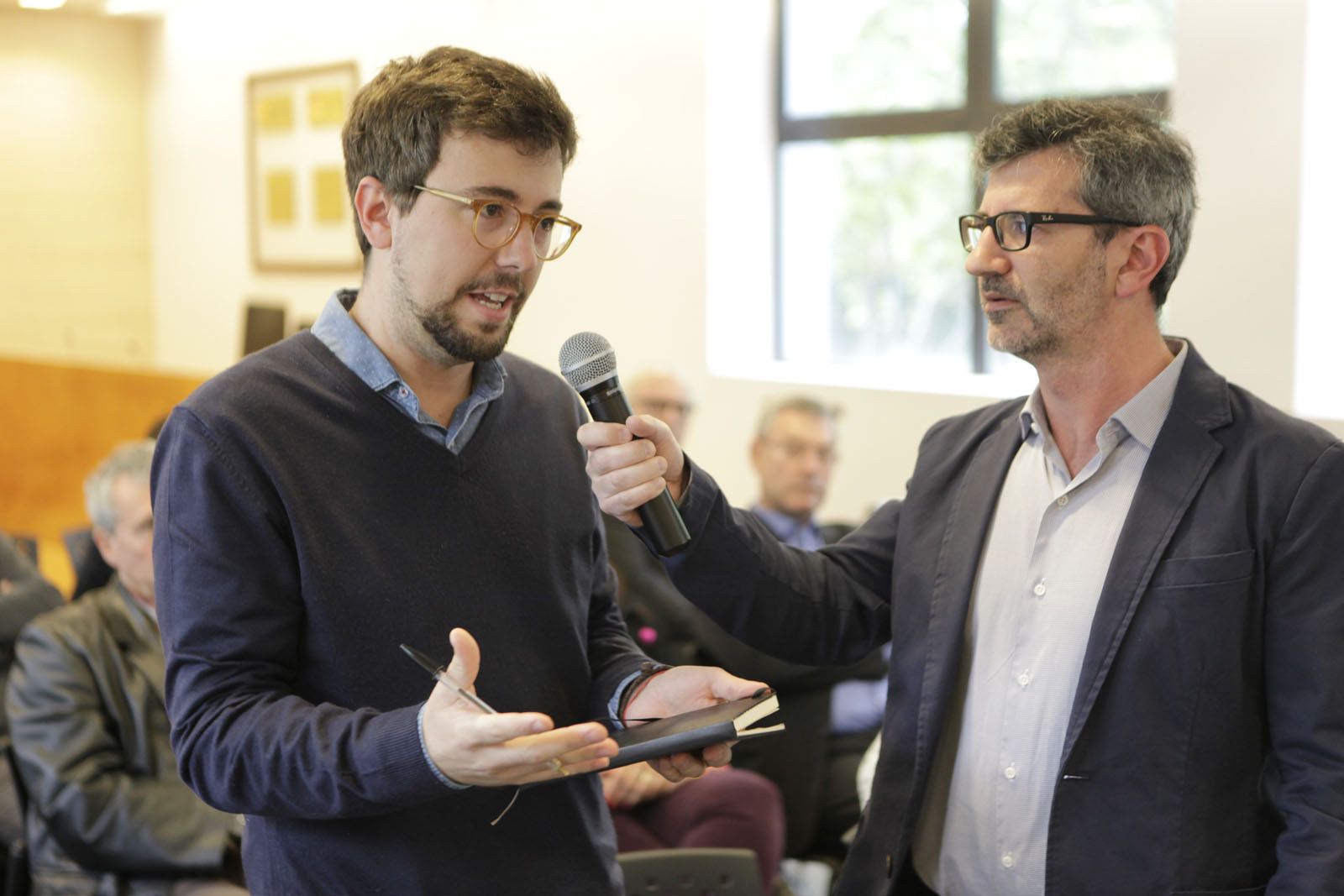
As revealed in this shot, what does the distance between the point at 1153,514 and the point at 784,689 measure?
6.01 ft

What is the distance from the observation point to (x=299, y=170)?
7871 millimetres

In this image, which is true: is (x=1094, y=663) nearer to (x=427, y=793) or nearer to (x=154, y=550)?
(x=427, y=793)

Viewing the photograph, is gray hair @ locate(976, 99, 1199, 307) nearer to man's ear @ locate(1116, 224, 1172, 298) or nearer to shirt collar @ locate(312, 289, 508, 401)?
man's ear @ locate(1116, 224, 1172, 298)

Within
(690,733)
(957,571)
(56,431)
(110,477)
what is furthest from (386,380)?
(56,431)

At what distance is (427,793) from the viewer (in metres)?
1.35

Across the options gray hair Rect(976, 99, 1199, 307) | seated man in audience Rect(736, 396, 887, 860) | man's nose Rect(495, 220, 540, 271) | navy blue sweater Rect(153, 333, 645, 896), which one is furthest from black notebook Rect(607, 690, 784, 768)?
seated man in audience Rect(736, 396, 887, 860)

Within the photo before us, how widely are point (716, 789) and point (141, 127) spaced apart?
7.73 metres

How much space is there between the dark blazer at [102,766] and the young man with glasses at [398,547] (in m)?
1.21

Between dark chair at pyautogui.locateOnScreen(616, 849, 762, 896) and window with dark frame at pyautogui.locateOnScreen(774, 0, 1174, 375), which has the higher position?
window with dark frame at pyautogui.locateOnScreen(774, 0, 1174, 375)

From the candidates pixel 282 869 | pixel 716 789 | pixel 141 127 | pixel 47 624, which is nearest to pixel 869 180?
pixel 716 789

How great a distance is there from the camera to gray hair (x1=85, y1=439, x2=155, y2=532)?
9.82 ft

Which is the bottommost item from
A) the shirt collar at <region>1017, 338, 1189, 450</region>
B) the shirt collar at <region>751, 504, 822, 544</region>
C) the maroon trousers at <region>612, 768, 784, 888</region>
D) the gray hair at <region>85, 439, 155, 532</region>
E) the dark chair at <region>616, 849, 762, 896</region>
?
the maroon trousers at <region>612, 768, 784, 888</region>

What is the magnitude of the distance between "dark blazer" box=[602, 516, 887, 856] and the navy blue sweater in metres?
1.59

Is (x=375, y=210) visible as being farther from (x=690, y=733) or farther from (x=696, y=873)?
(x=696, y=873)
